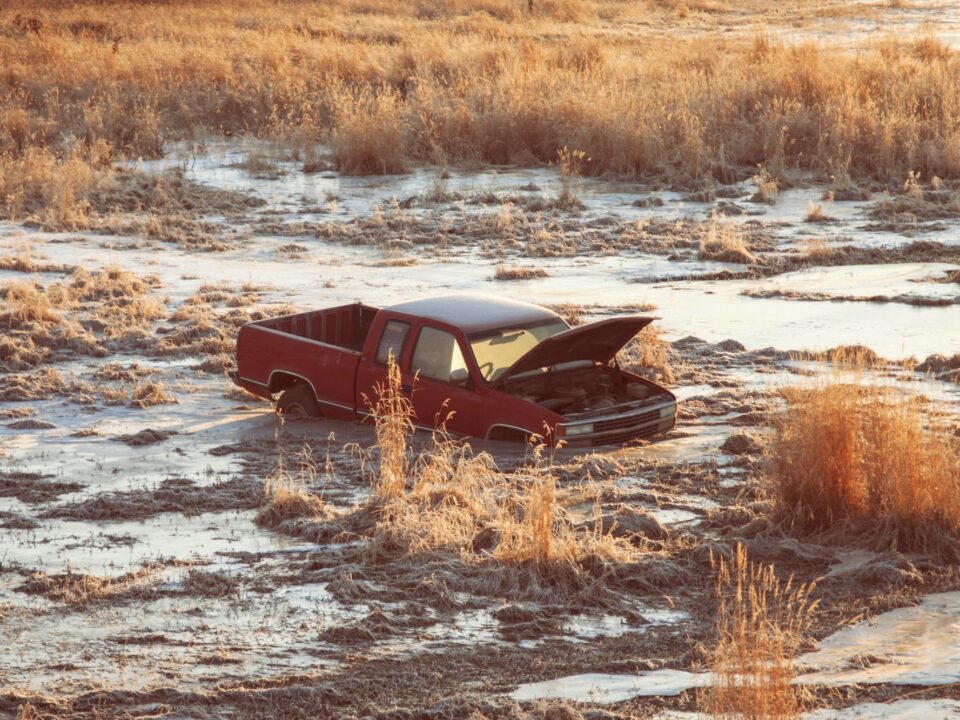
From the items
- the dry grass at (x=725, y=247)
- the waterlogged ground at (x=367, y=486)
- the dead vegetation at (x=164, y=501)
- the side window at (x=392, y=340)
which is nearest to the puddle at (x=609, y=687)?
the waterlogged ground at (x=367, y=486)

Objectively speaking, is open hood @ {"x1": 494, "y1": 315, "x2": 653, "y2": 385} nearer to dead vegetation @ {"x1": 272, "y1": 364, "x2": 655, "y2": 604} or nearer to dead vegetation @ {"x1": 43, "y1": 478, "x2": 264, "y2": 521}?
dead vegetation @ {"x1": 272, "y1": 364, "x2": 655, "y2": 604}

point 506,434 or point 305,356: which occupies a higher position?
point 305,356

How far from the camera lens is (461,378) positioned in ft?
39.9

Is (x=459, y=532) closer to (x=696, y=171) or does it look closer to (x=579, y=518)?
(x=579, y=518)

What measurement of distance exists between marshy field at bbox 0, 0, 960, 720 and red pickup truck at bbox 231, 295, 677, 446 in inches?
11.4

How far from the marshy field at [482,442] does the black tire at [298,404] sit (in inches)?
5.4

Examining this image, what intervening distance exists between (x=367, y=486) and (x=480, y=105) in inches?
754

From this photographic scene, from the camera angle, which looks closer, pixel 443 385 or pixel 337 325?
pixel 443 385

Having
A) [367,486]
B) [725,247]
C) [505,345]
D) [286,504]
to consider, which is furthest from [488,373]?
[725,247]

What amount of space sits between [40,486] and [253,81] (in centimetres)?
2257

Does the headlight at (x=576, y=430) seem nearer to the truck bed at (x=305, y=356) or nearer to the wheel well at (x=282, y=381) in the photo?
the truck bed at (x=305, y=356)

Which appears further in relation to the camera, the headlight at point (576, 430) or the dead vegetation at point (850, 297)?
the dead vegetation at point (850, 297)

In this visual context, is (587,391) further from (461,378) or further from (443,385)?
(443,385)

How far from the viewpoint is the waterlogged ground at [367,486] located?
7949 mm
